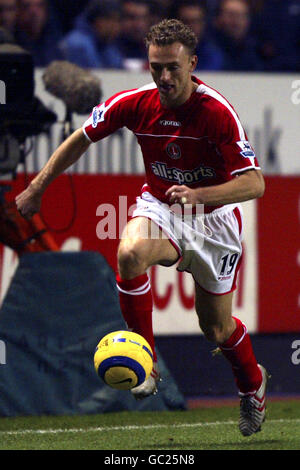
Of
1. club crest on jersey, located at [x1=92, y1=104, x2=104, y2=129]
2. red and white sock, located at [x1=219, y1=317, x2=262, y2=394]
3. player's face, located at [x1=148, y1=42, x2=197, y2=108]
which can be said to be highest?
player's face, located at [x1=148, y1=42, x2=197, y2=108]

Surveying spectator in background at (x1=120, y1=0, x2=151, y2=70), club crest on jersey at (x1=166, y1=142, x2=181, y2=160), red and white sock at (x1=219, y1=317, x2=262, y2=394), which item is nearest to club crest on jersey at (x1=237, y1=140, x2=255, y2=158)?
club crest on jersey at (x1=166, y1=142, x2=181, y2=160)

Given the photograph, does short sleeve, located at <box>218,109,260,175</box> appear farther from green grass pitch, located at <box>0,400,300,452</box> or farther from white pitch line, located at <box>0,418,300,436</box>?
white pitch line, located at <box>0,418,300,436</box>

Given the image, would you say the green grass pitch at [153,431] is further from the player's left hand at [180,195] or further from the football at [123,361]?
the player's left hand at [180,195]

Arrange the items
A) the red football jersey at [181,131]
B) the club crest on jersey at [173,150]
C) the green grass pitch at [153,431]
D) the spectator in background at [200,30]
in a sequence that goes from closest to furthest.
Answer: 1. the red football jersey at [181,131]
2. the club crest on jersey at [173,150]
3. the green grass pitch at [153,431]
4. the spectator in background at [200,30]

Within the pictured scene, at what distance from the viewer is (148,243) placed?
5148mm

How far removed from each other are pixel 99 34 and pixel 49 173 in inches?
146

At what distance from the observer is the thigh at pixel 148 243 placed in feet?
16.6

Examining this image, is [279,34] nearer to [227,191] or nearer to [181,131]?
[181,131]

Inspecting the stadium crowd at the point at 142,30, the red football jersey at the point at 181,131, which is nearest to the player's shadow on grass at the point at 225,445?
the red football jersey at the point at 181,131

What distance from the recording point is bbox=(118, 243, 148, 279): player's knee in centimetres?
503

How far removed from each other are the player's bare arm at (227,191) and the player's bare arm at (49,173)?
79cm

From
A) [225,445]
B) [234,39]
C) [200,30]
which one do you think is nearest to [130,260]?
[225,445]

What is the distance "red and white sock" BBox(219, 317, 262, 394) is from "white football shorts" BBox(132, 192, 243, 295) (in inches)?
13.0
